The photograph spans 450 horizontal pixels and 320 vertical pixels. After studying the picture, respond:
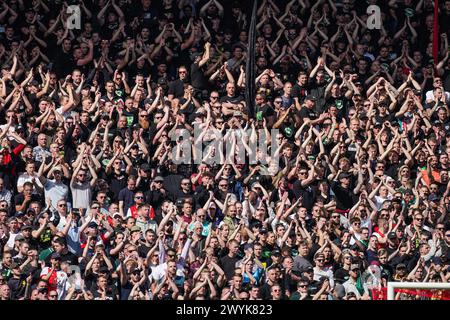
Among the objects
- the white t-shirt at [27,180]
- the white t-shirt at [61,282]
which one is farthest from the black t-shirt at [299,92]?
the white t-shirt at [61,282]

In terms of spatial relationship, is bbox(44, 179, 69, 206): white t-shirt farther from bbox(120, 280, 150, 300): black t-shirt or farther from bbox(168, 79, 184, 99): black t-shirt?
bbox(168, 79, 184, 99): black t-shirt

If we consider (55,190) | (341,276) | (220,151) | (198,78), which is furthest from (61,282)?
(198,78)

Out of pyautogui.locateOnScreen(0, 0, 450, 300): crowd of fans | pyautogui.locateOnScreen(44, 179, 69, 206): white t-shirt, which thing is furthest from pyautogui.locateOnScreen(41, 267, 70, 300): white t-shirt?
pyautogui.locateOnScreen(44, 179, 69, 206): white t-shirt

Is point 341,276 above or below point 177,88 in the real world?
below

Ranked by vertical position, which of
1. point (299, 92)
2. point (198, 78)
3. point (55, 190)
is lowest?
point (55, 190)

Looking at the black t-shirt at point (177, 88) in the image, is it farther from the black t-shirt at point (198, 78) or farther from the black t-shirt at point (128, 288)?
the black t-shirt at point (128, 288)

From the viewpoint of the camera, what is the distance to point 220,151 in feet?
77.3

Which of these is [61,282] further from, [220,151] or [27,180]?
[220,151]

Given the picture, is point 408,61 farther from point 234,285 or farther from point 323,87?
point 234,285

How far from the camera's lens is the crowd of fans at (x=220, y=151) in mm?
22016

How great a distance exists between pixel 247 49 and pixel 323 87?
1456mm

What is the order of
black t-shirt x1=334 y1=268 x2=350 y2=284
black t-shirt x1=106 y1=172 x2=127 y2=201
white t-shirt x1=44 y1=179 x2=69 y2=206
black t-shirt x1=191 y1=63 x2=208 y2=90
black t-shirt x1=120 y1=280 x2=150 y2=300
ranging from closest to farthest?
black t-shirt x1=120 y1=280 x2=150 y2=300
black t-shirt x1=334 y1=268 x2=350 y2=284
white t-shirt x1=44 y1=179 x2=69 y2=206
black t-shirt x1=106 y1=172 x2=127 y2=201
black t-shirt x1=191 y1=63 x2=208 y2=90

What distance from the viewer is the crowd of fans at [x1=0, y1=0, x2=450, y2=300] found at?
867 inches
